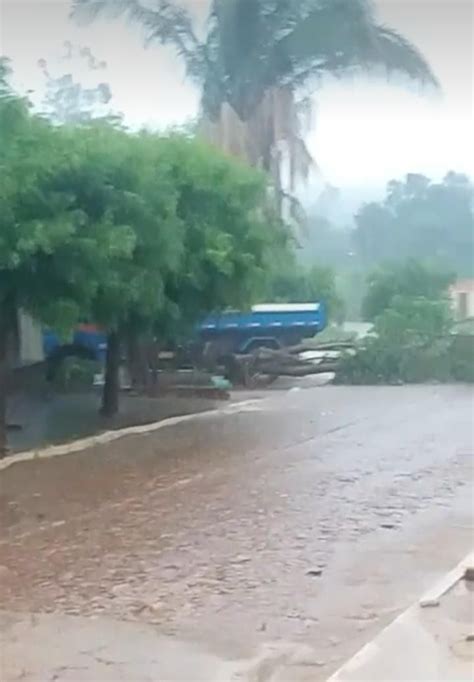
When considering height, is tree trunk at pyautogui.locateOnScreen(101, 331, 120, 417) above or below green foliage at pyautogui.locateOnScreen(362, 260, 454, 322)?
below

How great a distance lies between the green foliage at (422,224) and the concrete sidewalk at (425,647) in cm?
162

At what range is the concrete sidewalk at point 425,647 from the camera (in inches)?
96.3

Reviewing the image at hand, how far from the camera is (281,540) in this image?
373 cm

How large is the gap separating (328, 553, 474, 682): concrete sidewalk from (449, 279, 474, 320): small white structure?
5.85 ft

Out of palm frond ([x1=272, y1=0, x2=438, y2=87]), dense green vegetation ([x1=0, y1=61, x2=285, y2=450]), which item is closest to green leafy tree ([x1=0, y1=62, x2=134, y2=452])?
dense green vegetation ([x1=0, y1=61, x2=285, y2=450])

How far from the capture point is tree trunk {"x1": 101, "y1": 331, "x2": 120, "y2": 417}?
20.4ft

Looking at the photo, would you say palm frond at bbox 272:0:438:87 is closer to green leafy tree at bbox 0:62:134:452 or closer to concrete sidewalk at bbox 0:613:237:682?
green leafy tree at bbox 0:62:134:452

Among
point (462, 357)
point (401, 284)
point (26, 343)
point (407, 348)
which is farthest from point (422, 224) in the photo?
point (26, 343)

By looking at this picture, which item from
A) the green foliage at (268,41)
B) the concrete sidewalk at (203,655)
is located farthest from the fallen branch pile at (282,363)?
the concrete sidewalk at (203,655)

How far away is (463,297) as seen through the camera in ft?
15.7

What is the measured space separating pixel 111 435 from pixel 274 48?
2.09 meters

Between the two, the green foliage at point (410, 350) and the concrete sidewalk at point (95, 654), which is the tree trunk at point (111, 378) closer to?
the green foliage at point (410, 350)

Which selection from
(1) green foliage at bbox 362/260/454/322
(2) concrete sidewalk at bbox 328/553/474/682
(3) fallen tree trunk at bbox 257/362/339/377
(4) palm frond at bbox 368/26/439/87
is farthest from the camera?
(3) fallen tree trunk at bbox 257/362/339/377

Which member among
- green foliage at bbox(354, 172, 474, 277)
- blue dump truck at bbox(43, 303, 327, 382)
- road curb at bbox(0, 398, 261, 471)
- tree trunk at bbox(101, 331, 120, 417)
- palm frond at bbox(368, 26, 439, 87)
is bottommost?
road curb at bbox(0, 398, 261, 471)
